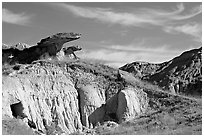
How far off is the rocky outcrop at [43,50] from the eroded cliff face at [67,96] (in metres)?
1.92

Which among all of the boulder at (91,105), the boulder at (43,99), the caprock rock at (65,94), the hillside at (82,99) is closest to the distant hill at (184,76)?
the hillside at (82,99)

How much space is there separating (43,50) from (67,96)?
20.9 feet

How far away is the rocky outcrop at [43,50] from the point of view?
35.3 m

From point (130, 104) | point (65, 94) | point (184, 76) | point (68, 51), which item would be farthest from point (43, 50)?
point (184, 76)

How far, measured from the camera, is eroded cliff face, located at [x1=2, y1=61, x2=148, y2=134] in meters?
28.9

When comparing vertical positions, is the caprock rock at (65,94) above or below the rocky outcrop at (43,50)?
below

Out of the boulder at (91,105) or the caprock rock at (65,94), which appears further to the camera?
the boulder at (91,105)

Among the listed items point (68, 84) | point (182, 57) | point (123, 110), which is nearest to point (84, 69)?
point (68, 84)

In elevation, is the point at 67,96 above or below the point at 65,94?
below

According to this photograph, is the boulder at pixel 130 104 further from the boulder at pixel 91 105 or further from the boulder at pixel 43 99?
the boulder at pixel 43 99

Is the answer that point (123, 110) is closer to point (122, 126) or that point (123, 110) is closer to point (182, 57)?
point (122, 126)

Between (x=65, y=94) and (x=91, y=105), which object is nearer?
(x=65, y=94)

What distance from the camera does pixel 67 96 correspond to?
3238cm

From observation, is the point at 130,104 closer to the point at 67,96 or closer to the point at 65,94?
the point at 67,96
